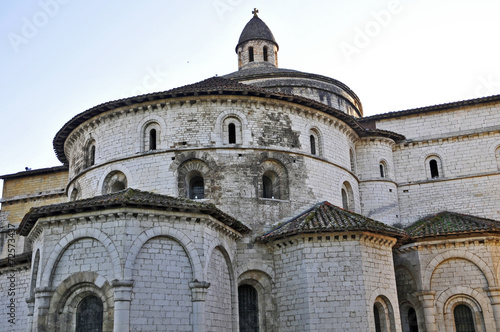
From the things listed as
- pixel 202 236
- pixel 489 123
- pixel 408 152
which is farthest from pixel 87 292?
pixel 489 123

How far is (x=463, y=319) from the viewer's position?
21.3m

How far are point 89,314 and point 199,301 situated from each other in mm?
3197

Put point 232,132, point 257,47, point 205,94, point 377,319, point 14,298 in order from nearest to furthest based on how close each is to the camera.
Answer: point 377,319 < point 205,94 < point 232,132 < point 14,298 < point 257,47

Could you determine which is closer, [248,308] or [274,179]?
[248,308]

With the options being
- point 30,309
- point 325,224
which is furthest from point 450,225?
point 30,309

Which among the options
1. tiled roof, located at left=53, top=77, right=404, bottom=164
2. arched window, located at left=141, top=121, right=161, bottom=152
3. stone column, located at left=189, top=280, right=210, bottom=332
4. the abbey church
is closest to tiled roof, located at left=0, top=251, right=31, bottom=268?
Result: the abbey church

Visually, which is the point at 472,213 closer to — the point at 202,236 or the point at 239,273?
the point at 239,273

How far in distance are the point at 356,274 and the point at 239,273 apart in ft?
13.1

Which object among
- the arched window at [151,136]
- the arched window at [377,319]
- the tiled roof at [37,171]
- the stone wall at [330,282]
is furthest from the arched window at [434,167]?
the tiled roof at [37,171]

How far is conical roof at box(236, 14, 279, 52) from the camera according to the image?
1316 inches

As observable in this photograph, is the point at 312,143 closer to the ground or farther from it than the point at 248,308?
farther from it

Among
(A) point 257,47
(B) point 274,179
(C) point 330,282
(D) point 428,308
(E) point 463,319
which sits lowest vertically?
(E) point 463,319

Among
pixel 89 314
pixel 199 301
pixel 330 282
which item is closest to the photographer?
pixel 89 314

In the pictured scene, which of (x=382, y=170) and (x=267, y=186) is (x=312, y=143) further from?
(x=382, y=170)
